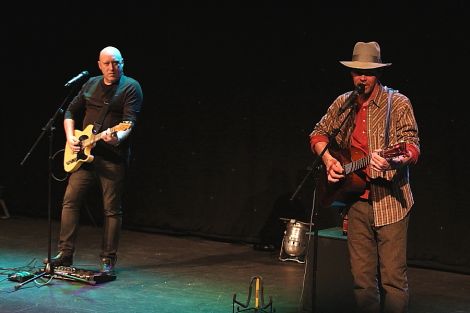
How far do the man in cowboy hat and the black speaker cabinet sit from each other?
28.0 inches

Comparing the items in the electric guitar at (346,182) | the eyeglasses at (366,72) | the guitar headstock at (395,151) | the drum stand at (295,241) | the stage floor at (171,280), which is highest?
the eyeglasses at (366,72)

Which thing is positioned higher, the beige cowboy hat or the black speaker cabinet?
the beige cowboy hat

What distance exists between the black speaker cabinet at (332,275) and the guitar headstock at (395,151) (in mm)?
1295

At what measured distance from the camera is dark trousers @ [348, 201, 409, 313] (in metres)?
3.92

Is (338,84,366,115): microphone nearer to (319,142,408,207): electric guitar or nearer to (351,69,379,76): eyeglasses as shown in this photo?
(351,69,379,76): eyeglasses

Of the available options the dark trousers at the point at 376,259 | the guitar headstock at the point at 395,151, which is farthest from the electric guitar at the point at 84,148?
the guitar headstock at the point at 395,151

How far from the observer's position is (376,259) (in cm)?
409

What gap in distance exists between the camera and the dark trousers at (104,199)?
5852 millimetres

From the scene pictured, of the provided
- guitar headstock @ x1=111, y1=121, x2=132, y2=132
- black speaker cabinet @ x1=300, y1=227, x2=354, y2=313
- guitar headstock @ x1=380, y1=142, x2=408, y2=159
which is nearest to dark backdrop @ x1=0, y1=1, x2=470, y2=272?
guitar headstock @ x1=111, y1=121, x2=132, y2=132

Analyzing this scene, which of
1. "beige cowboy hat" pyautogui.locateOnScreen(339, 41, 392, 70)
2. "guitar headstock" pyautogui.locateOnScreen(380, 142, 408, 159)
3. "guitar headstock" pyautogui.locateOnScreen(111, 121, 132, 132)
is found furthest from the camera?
"guitar headstock" pyautogui.locateOnScreen(111, 121, 132, 132)

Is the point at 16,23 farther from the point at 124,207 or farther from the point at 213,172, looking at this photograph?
the point at 213,172

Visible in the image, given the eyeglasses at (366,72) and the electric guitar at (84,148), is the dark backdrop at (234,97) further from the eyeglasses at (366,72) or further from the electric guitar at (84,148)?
the eyeglasses at (366,72)

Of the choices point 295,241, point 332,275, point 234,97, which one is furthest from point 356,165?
point 234,97

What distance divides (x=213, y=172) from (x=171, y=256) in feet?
4.08
